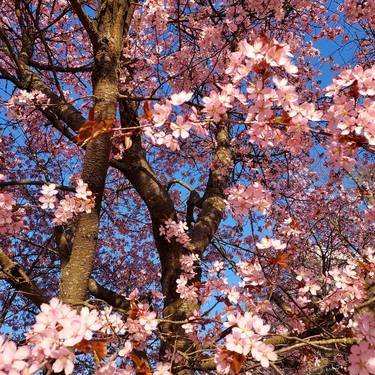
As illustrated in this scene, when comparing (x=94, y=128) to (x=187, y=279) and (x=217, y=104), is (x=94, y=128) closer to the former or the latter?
(x=217, y=104)

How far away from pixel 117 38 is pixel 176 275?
2.42 meters

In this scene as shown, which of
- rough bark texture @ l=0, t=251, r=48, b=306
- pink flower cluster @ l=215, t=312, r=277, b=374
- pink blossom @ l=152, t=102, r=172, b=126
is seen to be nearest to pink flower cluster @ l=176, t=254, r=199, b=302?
rough bark texture @ l=0, t=251, r=48, b=306

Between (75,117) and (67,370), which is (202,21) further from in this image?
(67,370)

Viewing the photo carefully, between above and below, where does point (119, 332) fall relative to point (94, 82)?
below

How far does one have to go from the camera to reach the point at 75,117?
163 inches

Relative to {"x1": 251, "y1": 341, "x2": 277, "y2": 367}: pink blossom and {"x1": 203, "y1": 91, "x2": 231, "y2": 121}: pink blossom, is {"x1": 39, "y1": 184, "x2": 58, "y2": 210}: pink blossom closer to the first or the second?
{"x1": 203, "y1": 91, "x2": 231, "y2": 121}: pink blossom

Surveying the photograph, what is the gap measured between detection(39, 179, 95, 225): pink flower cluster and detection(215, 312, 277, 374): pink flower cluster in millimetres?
1525

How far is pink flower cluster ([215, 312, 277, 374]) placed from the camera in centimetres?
165

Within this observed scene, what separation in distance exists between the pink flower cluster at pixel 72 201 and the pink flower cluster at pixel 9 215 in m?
0.31

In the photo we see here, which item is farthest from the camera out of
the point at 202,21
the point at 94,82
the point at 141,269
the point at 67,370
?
the point at 141,269

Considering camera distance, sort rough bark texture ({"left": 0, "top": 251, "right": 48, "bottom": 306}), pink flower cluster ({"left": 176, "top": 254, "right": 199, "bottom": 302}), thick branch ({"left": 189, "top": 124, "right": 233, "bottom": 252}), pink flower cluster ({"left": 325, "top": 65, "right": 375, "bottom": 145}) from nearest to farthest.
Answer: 1. pink flower cluster ({"left": 325, "top": 65, "right": 375, "bottom": 145})
2. rough bark texture ({"left": 0, "top": 251, "right": 48, "bottom": 306})
3. pink flower cluster ({"left": 176, "top": 254, "right": 199, "bottom": 302})
4. thick branch ({"left": 189, "top": 124, "right": 233, "bottom": 252})

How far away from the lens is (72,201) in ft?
9.66

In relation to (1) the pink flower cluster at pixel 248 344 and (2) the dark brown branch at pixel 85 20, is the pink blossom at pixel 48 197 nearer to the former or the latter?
(2) the dark brown branch at pixel 85 20

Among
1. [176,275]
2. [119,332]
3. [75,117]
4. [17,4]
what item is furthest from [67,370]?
[17,4]
